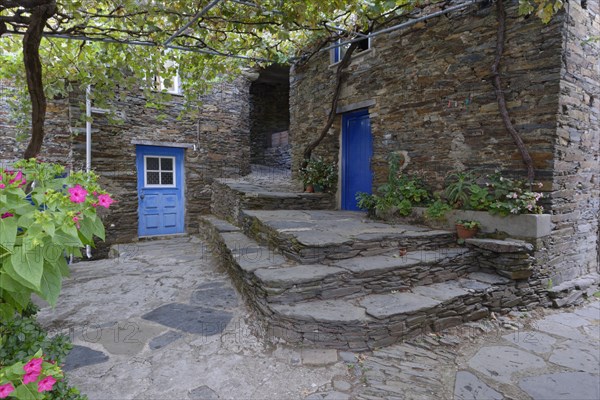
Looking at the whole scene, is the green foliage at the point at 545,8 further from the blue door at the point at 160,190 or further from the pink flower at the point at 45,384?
the blue door at the point at 160,190

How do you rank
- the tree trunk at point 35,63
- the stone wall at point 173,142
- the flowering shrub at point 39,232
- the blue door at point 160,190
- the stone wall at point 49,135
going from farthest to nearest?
the blue door at point 160,190 → the stone wall at point 173,142 → the stone wall at point 49,135 → the tree trunk at point 35,63 → the flowering shrub at point 39,232

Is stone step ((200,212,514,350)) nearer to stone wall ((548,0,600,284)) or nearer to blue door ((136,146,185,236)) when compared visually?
stone wall ((548,0,600,284))

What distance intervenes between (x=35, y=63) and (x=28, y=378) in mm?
3349

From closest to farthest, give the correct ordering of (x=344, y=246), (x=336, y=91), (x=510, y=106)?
(x=344, y=246)
(x=510, y=106)
(x=336, y=91)

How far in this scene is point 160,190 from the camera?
7.82 metres

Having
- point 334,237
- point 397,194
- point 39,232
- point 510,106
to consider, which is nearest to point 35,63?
point 39,232

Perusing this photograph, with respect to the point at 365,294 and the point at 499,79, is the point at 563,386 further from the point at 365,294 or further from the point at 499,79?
the point at 499,79

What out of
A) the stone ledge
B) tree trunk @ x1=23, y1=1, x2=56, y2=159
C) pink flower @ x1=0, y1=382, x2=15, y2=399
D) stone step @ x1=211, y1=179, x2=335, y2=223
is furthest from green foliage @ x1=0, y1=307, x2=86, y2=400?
stone step @ x1=211, y1=179, x2=335, y2=223

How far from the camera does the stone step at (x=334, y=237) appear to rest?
3.23 meters

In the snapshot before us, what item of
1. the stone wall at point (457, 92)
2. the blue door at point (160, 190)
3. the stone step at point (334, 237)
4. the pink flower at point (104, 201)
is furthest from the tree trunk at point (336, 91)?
the pink flower at point (104, 201)

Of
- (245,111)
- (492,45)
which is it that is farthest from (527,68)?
(245,111)

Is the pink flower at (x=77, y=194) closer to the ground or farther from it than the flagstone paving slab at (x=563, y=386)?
farther from it

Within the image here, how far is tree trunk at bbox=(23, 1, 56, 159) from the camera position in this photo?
116 inches

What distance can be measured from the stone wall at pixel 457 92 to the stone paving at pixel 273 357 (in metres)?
1.86
